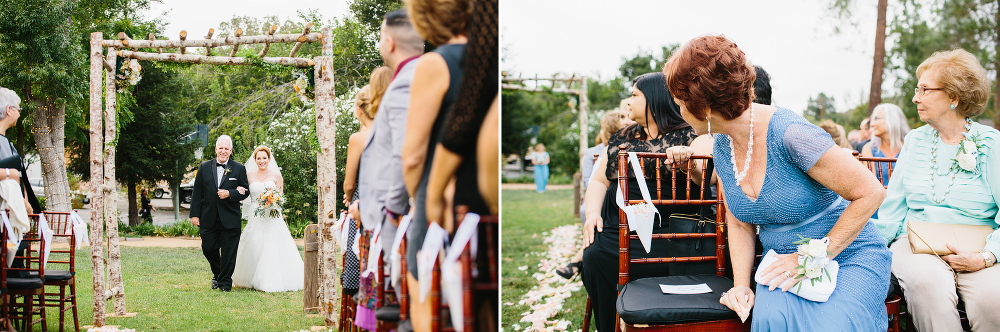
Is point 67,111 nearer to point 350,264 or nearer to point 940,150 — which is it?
point 350,264

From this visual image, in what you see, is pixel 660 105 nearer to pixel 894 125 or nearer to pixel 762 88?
pixel 762 88

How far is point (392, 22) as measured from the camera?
1.56m

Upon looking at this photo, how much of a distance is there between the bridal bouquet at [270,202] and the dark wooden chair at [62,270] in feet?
2.53

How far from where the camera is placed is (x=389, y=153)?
1395 mm

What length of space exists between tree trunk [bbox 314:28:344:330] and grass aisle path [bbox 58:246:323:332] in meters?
0.11

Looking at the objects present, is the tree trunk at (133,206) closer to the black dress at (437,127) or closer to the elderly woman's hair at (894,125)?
the black dress at (437,127)

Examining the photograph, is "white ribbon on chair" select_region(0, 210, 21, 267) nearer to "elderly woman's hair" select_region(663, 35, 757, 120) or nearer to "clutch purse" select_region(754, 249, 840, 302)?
"elderly woman's hair" select_region(663, 35, 757, 120)

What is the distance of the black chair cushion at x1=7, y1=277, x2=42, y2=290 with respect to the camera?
6.85 feet

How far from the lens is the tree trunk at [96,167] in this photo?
112 inches

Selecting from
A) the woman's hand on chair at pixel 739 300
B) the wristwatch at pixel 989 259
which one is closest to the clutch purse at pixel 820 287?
the woman's hand on chair at pixel 739 300

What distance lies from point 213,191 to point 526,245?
577 cm

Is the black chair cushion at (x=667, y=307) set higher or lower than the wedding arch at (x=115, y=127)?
lower

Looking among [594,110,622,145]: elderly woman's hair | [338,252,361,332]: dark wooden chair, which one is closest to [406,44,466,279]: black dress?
[338,252,361,332]: dark wooden chair

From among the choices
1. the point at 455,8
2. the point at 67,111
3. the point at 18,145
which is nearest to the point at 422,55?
the point at 455,8
